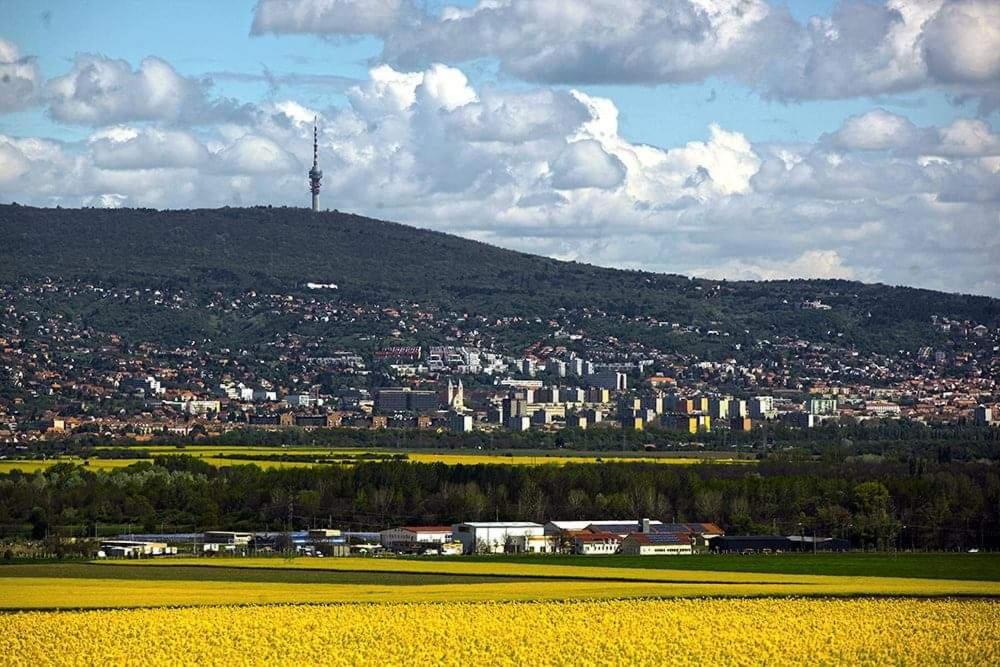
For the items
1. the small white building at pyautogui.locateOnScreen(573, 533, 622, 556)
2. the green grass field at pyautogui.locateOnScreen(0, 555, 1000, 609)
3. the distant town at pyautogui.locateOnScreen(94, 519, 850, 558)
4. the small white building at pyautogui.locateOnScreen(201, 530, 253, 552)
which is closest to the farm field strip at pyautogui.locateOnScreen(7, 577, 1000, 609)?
the green grass field at pyautogui.locateOnScreen(0, 555, 1000, 609)

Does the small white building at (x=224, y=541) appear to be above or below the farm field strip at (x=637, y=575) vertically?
below

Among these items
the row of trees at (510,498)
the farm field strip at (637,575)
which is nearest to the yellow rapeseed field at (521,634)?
the farm field strip at (637,575)

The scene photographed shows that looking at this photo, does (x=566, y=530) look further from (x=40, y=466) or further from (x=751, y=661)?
(x=751, y=661)

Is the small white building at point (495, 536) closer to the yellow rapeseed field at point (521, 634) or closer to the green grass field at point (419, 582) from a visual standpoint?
the green grass field at point (419, 582)

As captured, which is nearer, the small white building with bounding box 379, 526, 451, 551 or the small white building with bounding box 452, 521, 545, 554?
the small white building with bounding box 379, 526, 451, 551

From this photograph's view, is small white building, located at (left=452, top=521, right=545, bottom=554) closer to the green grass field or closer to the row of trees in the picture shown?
the row of trees
